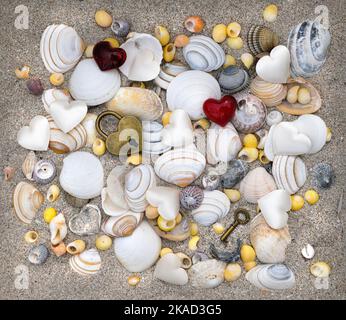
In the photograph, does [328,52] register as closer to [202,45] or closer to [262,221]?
[202,45]

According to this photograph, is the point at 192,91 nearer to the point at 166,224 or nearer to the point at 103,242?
the point at 166,224

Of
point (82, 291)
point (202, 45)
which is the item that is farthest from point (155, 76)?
point (82, 291)

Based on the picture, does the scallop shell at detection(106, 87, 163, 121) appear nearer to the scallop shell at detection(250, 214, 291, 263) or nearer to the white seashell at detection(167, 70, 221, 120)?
the white seashell at detection(167, 70, 221, 120)

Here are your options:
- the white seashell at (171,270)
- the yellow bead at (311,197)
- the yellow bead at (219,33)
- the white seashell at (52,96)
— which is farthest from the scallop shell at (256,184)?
the white seashell at (52,96)

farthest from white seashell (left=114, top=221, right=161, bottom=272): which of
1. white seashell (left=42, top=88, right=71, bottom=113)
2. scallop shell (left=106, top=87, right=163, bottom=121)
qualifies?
white seashell (left=42, top=88, right=71, bottom=113)

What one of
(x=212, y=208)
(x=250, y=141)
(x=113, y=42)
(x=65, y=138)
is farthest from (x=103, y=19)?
(x=212, y=208)
